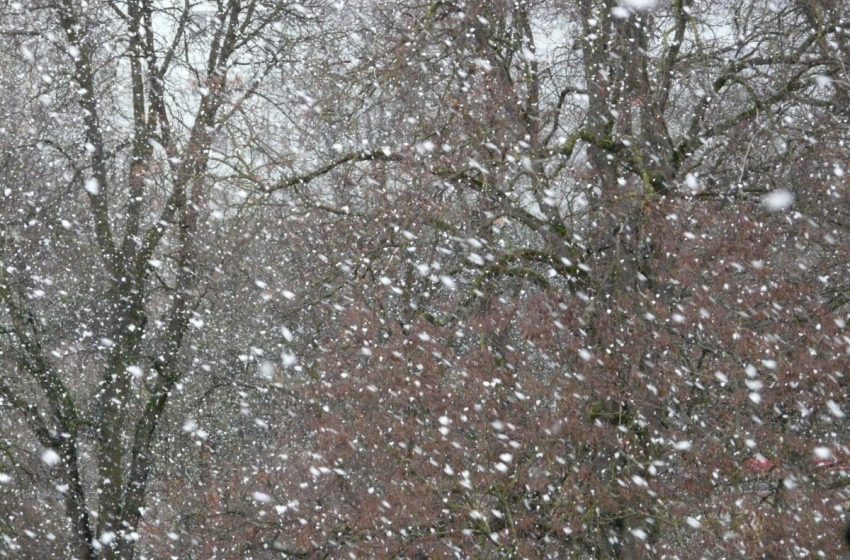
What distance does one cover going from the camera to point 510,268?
32.4 ft

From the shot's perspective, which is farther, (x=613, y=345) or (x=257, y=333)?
(x=257, y=333)

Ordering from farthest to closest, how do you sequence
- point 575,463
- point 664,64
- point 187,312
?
point 187,312 < point 664,64 < point 575,463

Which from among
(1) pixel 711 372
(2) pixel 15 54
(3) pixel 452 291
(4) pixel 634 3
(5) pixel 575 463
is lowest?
(5) pixel 575 463

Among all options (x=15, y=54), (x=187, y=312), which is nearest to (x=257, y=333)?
(x=187, y=312)

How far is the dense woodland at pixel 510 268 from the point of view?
828 centimetres

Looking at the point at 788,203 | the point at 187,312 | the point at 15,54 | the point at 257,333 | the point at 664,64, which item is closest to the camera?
the point at 788,203

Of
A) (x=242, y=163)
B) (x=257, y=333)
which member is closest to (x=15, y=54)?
(x=242, y=163)

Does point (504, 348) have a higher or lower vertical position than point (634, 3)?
lower

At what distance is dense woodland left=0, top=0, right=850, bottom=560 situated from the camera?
8.28 metres

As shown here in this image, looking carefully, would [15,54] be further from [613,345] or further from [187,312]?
[613,345]

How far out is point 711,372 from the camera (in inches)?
330

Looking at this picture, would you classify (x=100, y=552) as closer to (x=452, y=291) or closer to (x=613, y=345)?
(x=452, y=291)

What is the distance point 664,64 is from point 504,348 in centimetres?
280

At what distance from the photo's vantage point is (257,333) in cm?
1755
